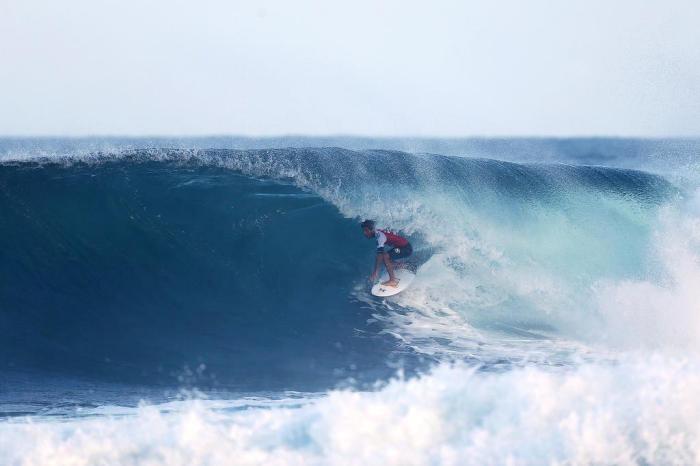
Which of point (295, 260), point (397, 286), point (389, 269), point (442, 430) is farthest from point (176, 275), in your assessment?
point (442, 430)

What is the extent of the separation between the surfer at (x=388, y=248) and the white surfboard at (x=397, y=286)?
0.20ft

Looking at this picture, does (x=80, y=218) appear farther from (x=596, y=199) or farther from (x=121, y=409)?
(x=596, y=199)

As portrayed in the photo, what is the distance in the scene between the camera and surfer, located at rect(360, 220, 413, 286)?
9.48m

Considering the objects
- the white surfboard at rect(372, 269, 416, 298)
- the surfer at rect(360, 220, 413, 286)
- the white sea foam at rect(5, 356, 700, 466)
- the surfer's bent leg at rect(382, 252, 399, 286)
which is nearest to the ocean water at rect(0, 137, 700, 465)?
the white sea foam at rect(5, 356, 700, 466)

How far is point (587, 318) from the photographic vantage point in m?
9.45

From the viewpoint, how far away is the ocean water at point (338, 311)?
18.3ft

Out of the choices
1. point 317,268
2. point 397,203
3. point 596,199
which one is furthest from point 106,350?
point 596,199

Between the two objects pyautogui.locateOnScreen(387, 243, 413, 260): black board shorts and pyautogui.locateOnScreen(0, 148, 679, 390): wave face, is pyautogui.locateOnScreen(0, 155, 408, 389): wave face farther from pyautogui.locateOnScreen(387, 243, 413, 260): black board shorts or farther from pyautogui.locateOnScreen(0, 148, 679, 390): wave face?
pyautogui.locateOnScreen(387, 243, 413, 260): black board shorts

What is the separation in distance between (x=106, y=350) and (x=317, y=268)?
11.2 feet

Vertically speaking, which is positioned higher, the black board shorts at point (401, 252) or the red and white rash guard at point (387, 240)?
the red and white rash guard at point (387, 240)

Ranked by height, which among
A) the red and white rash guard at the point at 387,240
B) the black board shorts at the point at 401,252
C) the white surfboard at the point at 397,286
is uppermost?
the red and white rash guard at the point at 387,240

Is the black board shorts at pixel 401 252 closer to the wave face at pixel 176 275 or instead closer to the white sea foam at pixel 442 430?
the wave face at pixel 176 275

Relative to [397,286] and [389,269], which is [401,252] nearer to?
[389,269]

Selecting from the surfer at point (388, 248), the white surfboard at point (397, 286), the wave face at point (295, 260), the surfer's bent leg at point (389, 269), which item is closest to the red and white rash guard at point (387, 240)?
the surfer at point (388, 248)
